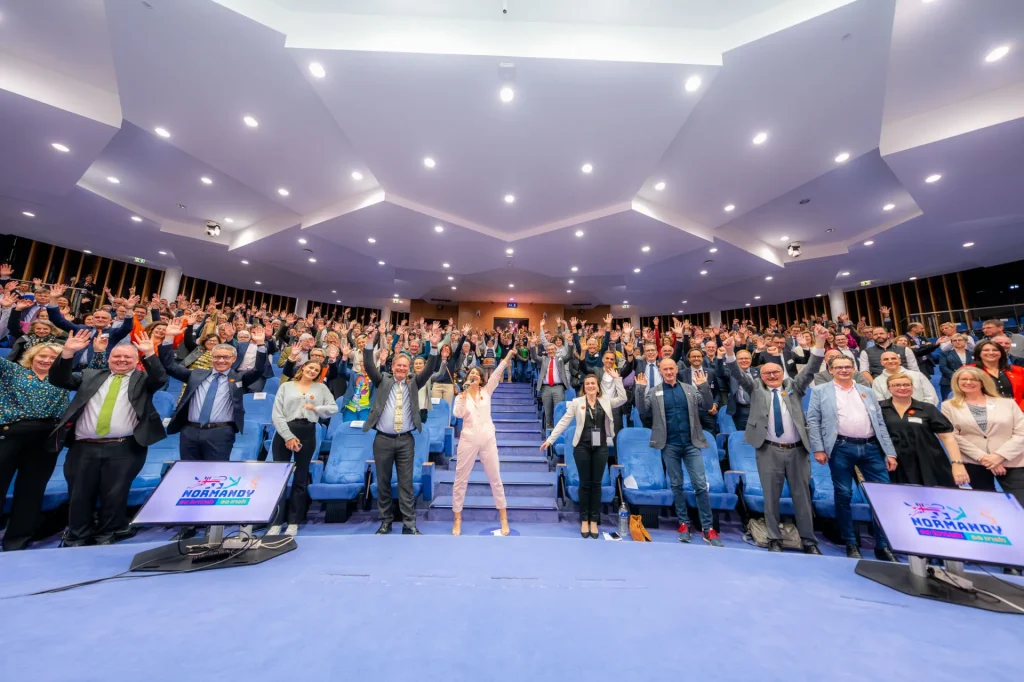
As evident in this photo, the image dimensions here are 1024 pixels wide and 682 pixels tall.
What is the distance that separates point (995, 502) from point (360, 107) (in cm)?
632

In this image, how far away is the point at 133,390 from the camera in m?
2.69

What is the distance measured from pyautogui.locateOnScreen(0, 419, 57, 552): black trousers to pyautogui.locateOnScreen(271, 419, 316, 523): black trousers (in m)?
1.39

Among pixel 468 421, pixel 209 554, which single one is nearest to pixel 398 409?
pixel 468 421

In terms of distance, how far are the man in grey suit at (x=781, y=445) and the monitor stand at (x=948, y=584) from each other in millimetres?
1001

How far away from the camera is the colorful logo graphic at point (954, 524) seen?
1.70 m

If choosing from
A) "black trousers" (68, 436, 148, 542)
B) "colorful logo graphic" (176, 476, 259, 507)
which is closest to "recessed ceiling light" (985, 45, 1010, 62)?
"colorful logo graphic" (176, 476, 259, 507)

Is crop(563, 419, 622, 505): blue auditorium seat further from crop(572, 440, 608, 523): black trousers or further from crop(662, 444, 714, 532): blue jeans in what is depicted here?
crop(662, 444, 714, 532): blue jeans

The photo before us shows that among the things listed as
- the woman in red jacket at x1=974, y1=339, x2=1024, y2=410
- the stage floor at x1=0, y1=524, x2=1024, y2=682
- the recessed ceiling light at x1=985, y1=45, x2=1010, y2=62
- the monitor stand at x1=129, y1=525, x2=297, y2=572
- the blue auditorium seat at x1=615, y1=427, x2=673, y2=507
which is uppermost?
the recessed ceiling light at x1=985, y1=45, x2=1010, y2=62

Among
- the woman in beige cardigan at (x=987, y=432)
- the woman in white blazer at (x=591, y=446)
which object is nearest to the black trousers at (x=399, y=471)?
the woman in white blazer at (x=591, y=446)

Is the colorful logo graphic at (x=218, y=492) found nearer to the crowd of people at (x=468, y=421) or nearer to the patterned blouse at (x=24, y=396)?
the crowd of people at (x=468, y=421)

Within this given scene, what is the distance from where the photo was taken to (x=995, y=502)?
69.0 inches

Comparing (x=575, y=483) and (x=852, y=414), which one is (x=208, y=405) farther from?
(x=852, y=414)

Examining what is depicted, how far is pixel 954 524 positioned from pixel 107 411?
16.4 feet

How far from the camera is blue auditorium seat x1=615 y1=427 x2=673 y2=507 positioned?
337 centimetres
